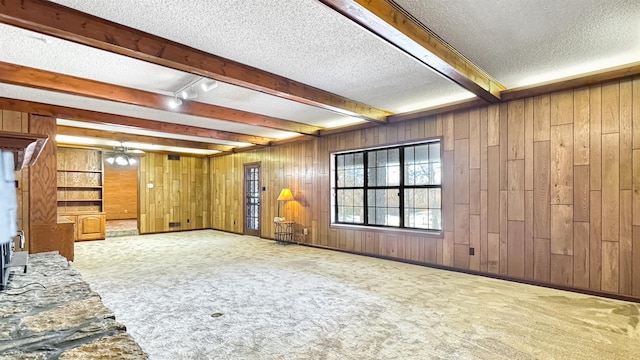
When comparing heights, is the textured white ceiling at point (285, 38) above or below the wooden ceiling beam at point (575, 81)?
above

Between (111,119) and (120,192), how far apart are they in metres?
7.79

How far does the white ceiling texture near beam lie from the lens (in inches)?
92.1

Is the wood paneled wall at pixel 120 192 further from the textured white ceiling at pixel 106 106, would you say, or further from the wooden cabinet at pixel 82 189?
the textured white ceiling at pixel 106 106

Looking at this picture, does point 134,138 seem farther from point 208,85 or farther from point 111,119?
point 208,85

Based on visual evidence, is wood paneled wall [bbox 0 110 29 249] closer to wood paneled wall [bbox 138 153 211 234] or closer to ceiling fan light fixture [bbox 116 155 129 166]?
ceiling fan light fixture [bbox 116 155 129 166]

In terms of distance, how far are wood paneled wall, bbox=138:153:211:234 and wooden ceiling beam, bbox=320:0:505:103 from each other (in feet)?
29.2

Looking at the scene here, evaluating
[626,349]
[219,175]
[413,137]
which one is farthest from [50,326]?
[219,175]

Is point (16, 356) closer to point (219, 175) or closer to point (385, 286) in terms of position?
point (385, 286)

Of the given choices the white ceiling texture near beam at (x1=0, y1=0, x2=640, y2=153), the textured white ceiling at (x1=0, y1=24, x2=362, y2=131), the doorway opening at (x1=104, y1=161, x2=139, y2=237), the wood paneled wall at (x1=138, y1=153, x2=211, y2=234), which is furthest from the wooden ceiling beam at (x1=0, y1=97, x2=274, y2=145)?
the doorway opening at (x1=104, y1=161, x2=139, y2=237)

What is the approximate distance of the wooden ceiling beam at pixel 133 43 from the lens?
220 centimetres

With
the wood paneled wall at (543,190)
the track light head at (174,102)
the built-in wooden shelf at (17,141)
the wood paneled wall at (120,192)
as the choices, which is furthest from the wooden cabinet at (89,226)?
the built-in wooden shelf at (17,141)

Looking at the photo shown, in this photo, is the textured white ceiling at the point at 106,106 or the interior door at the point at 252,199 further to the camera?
the interior door at the point at 252,199

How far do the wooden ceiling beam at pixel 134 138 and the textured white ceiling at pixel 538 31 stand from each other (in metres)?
7.01

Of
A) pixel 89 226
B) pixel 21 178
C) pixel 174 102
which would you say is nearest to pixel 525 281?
pixel 174 102
